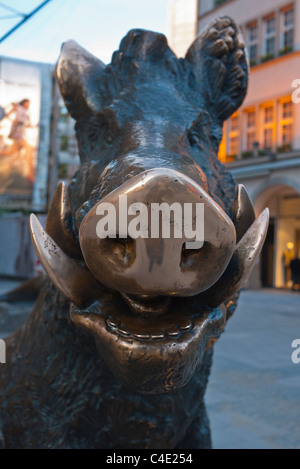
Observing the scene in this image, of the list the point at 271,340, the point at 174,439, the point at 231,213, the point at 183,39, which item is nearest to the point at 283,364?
the point at 271,340

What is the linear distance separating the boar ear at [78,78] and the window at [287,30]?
15.4 metres

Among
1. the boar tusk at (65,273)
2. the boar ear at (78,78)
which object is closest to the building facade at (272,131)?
the boar ear at (78,78)

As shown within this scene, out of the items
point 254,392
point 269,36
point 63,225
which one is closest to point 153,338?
point 63,225

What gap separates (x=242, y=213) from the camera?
1.25 m

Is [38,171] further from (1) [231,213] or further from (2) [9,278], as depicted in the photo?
(1) [231,213]

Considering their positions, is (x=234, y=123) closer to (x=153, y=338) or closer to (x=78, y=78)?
(x=78, y=78)

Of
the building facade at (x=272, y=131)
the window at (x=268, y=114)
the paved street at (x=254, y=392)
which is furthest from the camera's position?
the window at (x=268, y=114)

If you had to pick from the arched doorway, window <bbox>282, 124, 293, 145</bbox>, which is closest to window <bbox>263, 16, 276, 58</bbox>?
window <bbox>282, 124, 293, 145</bbox>

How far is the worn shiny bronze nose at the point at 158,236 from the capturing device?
0.82 metres

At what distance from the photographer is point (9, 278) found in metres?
16.0

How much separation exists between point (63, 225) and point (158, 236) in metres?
0.48

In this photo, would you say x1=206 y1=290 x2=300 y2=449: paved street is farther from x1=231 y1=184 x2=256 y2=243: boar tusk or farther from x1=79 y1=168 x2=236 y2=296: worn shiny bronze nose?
x1=79 y1=168 x2=236 y2=296: worn shiny bronze nose

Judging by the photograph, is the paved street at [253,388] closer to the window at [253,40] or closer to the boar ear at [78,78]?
the boar ear at [78,78]

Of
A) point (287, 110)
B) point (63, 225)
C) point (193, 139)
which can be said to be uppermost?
point (287, 110)
